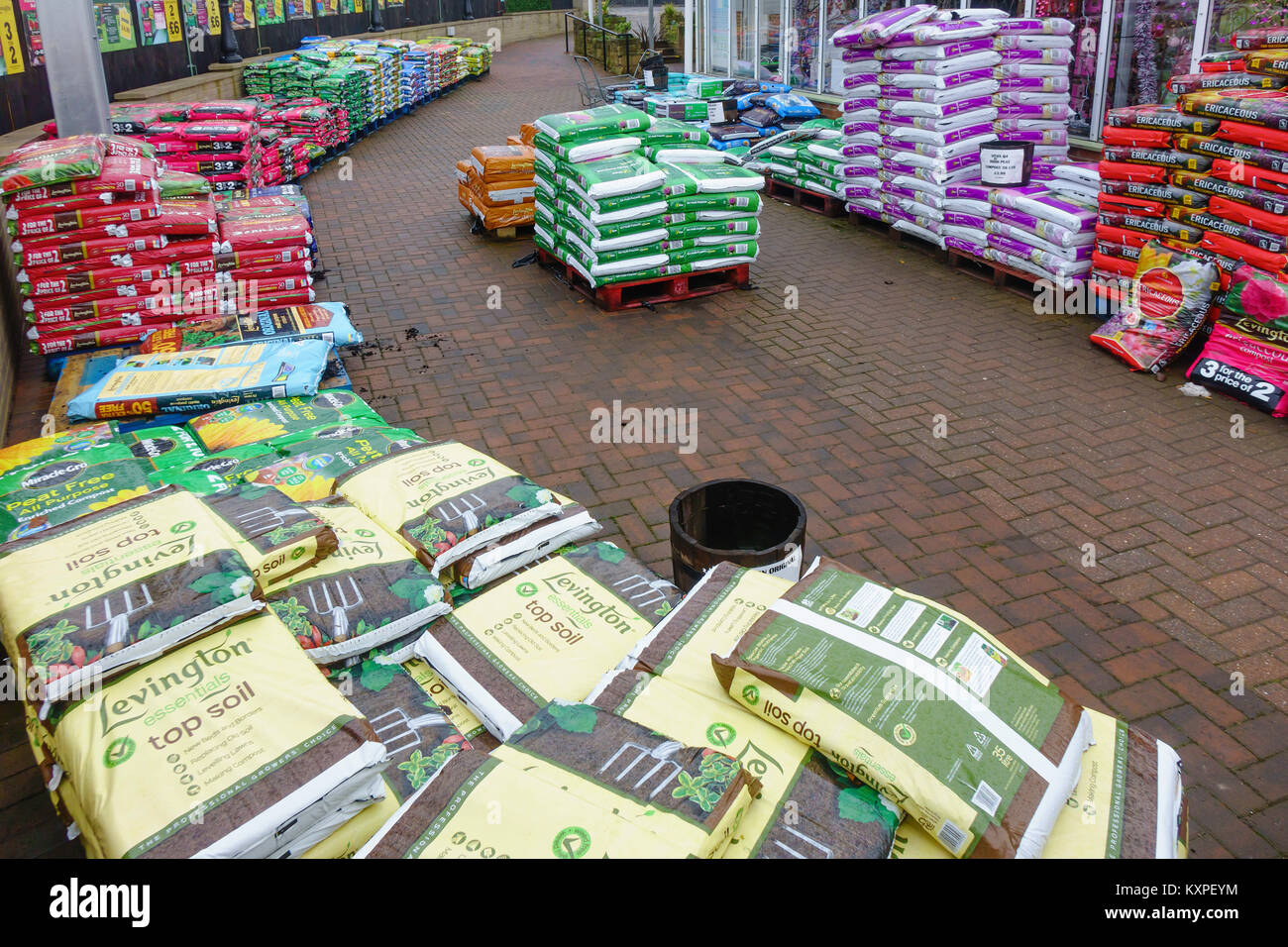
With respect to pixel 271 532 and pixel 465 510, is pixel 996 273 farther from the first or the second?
pixel 271 532

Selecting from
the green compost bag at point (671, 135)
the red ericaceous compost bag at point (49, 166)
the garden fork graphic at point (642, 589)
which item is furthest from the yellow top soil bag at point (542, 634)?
the green compost bag at point (671, 135)

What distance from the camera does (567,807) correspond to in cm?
218

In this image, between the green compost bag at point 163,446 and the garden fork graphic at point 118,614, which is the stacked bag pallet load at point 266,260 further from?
the garden fork graphic at point 118,614

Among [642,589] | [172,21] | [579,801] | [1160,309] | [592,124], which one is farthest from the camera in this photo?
[172,21]

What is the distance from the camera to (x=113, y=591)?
111 inches

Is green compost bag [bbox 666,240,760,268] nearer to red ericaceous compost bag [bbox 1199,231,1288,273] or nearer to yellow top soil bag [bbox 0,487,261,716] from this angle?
red ericaceous compost bag [bbox 1199,231,1288,273]

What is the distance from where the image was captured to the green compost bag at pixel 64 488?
368 centimetres

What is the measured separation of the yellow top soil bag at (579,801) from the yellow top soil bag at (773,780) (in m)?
0.09

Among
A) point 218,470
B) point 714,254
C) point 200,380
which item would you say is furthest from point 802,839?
point 714,254

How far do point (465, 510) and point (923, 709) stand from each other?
197 centimetres

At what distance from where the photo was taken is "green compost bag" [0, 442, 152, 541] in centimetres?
368

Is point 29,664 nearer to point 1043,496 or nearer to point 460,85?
point 1043,496
